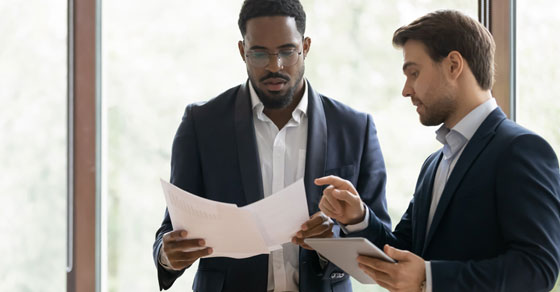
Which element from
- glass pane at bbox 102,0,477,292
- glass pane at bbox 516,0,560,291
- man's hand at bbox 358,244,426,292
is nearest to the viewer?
man's hand at bbox 358,244,426,292

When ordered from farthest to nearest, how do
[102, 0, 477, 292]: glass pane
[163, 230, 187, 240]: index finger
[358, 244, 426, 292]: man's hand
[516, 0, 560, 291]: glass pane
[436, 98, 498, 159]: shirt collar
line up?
[102, 0, 477, 292]: glass pane < [516, 0, 560, 291]: glass pane < [163, 230, 187, 240]: index finger < [436, 98, 498, 159]: shirt collar < [358, 244, 426, 292]: man's hand

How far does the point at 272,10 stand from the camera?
217 cm

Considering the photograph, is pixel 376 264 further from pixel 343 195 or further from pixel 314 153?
pixel 314 153

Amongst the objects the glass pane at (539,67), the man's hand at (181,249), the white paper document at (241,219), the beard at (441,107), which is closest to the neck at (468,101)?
the beard at (441,107)

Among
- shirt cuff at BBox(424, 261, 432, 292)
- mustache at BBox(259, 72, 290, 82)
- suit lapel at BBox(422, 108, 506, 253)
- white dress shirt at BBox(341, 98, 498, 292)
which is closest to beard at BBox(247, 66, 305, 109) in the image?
mustache at BBox(259, 72, 290, 82)

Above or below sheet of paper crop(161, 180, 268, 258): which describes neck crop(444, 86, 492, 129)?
above

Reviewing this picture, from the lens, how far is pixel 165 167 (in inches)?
127

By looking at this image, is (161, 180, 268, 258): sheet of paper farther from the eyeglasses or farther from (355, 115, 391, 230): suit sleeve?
the eyeglasses

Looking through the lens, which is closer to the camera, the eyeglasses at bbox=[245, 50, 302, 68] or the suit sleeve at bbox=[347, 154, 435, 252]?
the suit sleeve at bbox=[347, 154, 435, 252]

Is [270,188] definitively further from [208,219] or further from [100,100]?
[100,100]

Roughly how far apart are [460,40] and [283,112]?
0.69 metres

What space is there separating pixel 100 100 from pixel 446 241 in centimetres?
201

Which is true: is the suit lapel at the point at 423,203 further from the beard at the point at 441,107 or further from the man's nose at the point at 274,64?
the man's nose at the point at 274,64

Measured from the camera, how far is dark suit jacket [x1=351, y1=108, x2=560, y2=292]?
1.52 metres
